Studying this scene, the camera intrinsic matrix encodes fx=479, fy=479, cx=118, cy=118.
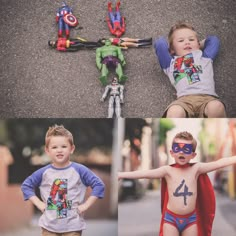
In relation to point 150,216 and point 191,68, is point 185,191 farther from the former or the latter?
point 191,68

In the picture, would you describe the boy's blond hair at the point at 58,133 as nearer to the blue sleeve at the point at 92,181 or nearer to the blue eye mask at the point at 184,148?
the blue sleeve at the point at 92,181

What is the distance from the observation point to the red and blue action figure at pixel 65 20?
176 centimetres

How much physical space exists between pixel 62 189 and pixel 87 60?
1.85ft

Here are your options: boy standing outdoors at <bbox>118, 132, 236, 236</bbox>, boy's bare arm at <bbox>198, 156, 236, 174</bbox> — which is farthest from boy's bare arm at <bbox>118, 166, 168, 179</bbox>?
boy's bare arm at <bbox>198, 156, 236, 174</bbox>

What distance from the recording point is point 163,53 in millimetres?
1626

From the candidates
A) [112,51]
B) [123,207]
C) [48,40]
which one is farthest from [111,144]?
[48,40]

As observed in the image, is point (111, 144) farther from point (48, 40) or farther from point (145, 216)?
point (48, 40)

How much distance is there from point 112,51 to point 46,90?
0.89ft

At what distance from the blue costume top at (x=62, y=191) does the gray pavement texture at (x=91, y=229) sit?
0.06 ft

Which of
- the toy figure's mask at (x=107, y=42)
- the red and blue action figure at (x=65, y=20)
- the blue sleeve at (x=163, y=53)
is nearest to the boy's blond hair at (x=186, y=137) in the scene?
the blue sleeve at (x=163, y=53)

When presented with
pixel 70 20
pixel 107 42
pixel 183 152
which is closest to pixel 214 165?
pixel 183 152

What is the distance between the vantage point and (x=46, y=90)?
170 centimetres

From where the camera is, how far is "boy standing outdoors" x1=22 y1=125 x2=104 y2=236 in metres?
1.35

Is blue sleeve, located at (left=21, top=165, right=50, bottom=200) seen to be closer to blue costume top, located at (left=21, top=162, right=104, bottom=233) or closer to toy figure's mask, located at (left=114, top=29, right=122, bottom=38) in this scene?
blue costume top, located at (left=21, top=162, right=104, bottom=233)
